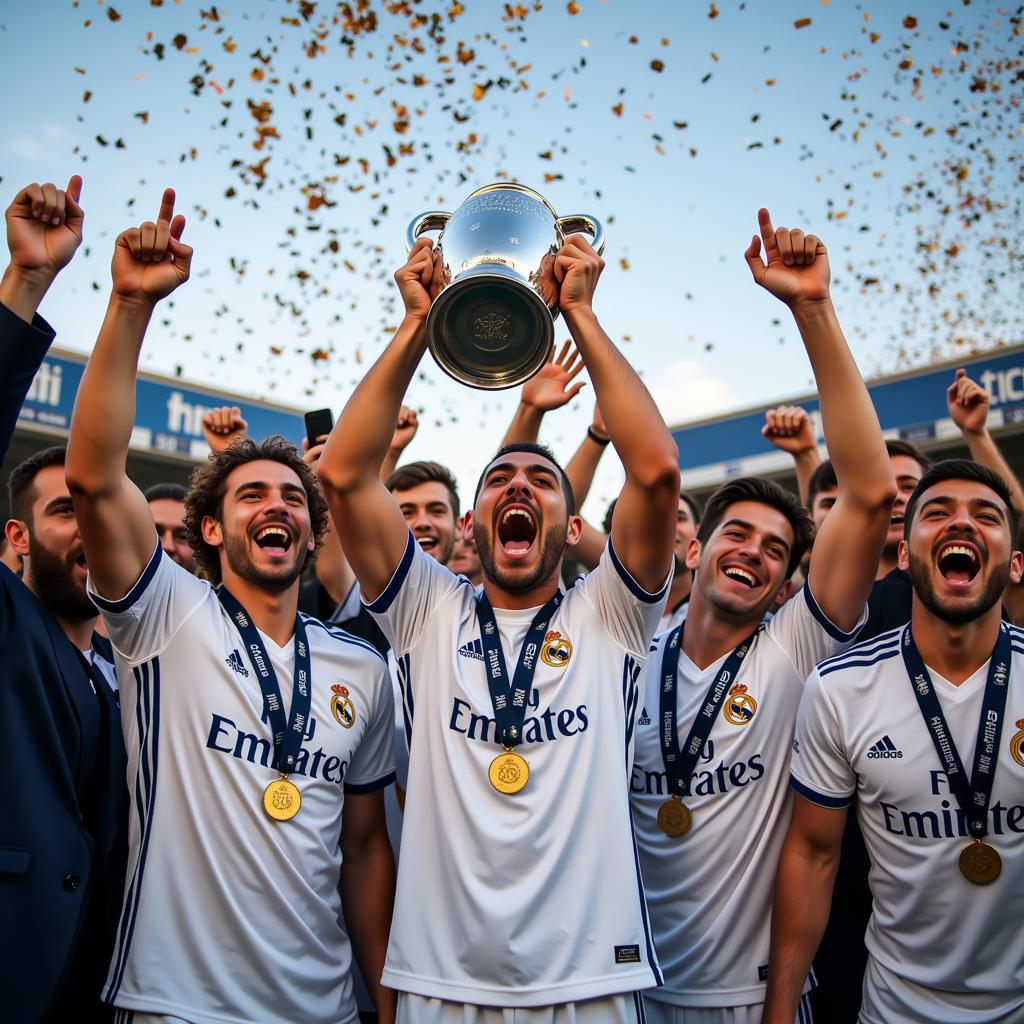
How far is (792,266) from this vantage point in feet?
10.5

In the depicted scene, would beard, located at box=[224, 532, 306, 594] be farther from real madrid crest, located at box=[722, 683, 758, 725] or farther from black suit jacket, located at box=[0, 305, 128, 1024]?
real madrid crest, located at box=[722, 683, 758, 725]

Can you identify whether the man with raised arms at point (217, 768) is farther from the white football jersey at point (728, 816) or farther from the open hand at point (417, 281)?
the white football jersey at point (728, 816)

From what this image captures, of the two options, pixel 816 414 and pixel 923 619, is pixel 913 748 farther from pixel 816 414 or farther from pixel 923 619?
pixel 816 414

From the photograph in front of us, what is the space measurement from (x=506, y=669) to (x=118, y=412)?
1.41 meters

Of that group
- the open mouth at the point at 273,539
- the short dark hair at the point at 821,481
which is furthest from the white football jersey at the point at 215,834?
the short dark hair at the point at 821,481

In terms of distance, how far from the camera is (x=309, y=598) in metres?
4.52

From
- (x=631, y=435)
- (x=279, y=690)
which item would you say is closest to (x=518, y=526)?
(x=631, y=435)

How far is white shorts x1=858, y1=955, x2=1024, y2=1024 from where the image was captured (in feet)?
9.56

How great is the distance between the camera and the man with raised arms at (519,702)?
8.84 ft

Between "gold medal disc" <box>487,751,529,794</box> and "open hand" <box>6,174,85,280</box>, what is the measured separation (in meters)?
1.82

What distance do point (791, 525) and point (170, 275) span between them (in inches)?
96.7

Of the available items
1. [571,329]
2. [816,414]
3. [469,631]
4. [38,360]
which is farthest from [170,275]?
[816,414]

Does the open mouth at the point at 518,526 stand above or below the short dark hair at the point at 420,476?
below

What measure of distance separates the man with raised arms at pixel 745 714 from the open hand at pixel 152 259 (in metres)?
1.55
